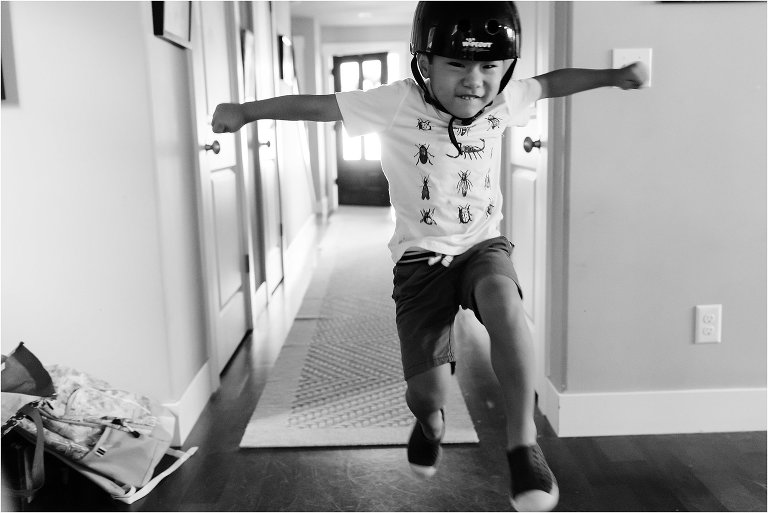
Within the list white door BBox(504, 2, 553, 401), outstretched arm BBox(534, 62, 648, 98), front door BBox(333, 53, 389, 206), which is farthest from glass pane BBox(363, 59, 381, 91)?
outstretched arm BBox(534, 62, 648, 98)

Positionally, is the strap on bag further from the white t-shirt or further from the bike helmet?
the bike helmet

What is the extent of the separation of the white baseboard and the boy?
117cm

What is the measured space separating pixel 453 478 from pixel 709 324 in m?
1.04

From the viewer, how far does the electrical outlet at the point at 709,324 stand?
247cm

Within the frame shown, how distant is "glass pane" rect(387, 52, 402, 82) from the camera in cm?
884

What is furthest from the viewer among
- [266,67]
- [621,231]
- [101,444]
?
[266,67]

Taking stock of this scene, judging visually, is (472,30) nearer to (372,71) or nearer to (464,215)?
(464,215)

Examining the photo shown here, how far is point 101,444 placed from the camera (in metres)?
2.09

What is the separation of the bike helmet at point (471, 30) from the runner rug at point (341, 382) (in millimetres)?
1624

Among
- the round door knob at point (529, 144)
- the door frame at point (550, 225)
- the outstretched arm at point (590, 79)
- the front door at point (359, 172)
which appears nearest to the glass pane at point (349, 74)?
the front door at point (359, 172)

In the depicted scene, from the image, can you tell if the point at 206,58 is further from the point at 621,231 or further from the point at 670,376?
the point at 670,376

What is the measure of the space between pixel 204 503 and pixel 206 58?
5.93 feet

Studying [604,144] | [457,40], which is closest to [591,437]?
[604,144]

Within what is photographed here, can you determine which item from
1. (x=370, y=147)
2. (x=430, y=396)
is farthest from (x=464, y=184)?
(x=370, y=147)
